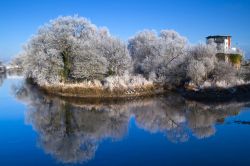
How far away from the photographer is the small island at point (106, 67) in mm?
42594

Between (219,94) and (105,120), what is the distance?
18.5 metres

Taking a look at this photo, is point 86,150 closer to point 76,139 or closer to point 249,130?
point 76,139

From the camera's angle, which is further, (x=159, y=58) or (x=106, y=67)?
(x=159, y=58)

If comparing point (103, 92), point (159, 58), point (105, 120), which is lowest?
point (105, 120)

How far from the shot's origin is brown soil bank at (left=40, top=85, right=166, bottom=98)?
132ft

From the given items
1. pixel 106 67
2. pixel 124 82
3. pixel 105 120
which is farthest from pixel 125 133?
pixel 106 67

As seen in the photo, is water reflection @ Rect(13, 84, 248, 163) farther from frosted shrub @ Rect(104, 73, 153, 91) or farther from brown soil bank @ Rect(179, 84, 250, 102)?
frosted shrub @ Rect(104, 73, 153, 91)

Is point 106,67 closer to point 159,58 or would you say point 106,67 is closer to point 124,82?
point 124,82

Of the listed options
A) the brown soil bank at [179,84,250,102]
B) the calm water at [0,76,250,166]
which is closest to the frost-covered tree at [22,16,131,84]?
the calm water at [0,76,250,166]

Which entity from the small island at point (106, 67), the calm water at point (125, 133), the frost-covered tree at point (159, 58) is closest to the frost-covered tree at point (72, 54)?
the small island at point (106, 67)

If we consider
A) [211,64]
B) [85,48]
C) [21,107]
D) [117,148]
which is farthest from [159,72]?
[117,148]

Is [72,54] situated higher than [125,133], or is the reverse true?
A: [72,54]

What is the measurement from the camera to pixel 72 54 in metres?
45.7

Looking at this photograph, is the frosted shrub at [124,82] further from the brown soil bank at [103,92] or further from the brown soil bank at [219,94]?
the brown soil bank at [219,94]
